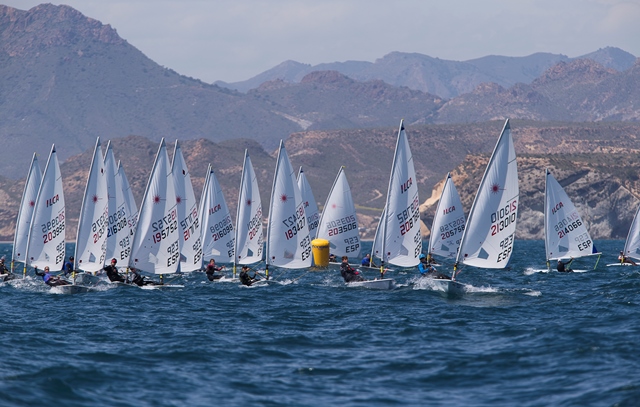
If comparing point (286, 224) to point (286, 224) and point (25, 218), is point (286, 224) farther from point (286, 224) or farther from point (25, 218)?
point (25, 218)

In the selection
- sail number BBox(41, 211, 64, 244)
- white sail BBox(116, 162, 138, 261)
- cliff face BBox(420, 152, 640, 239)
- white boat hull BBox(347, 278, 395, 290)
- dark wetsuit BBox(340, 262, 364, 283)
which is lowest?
white boat hull BBox(347, 278, 395, 290)

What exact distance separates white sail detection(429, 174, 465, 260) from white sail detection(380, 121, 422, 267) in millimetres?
11716

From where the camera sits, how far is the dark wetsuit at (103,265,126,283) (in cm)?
4522

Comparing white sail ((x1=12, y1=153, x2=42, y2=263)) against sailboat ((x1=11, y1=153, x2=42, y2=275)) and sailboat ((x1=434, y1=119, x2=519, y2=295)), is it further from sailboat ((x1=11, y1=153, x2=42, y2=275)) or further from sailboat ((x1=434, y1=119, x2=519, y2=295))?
sailboat ((x1=434, y1=119, x2=519, y2=295))

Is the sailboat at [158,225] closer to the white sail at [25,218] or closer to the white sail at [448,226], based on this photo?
the white sail at [25,218]

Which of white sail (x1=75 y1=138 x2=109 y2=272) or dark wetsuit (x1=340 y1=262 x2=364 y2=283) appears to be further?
white sail (x1=75 y1=138 x2=109 y2=272)

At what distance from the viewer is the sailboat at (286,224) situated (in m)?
47.9

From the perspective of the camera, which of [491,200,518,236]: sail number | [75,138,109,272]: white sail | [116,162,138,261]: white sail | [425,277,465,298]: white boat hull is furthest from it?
[116,162,138,261]: white sail

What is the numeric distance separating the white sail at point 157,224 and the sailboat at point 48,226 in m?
6.63

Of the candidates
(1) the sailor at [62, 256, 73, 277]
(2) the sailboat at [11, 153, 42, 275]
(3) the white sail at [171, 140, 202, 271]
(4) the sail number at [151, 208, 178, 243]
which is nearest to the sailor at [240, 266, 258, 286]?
(3) the white sail at [171, 140, 202, 271]

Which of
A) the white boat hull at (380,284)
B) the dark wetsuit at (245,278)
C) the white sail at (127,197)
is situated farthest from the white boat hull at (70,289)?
the white boat hull at (380,284)

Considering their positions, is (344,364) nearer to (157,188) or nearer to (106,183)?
(157,188)

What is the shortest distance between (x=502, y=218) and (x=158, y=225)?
16188mm

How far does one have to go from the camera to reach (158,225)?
44625 millimetres
